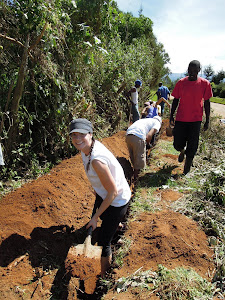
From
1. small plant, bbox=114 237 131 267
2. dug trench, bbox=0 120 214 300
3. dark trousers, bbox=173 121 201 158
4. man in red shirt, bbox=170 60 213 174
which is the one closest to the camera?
dug trench, bbox=0 120 214 300

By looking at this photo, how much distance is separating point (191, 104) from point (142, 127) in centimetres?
95

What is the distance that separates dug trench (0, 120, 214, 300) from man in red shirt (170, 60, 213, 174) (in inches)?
46.1

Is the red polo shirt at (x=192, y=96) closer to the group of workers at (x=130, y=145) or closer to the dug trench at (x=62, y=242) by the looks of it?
the group of workers at (x=130, y=145)

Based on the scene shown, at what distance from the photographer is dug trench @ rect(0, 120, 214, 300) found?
2.42 m

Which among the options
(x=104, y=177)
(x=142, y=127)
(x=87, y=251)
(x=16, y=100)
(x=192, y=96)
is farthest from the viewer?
(x=142, y=127)

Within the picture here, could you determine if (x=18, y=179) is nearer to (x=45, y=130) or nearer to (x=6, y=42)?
(x=45, y=130)

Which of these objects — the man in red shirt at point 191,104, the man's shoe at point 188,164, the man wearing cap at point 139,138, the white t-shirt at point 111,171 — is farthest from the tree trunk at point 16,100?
the man's shoe at point 188,164

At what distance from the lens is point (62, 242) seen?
2990 mm

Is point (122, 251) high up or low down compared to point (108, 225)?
down

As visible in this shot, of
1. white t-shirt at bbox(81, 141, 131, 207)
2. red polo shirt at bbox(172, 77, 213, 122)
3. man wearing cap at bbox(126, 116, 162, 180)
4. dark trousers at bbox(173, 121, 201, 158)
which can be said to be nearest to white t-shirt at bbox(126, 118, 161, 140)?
man wearing cap at bbox(126, 116, 162, 180)

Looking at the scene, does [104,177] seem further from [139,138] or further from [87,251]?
[139,138]

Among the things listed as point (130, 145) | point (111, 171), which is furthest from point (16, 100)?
point (111, 171)

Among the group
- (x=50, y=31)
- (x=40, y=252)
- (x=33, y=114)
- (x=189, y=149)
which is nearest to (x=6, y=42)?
(x=50, y=31)

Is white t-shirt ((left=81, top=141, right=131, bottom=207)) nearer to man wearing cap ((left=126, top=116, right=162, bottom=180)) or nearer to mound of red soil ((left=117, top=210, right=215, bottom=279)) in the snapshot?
mound of red soil ((left=117, top=210, right=215, bottom=279))
